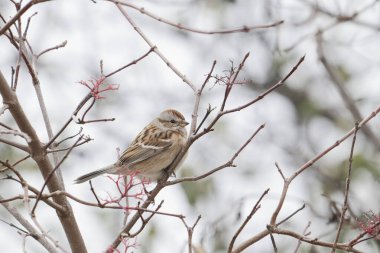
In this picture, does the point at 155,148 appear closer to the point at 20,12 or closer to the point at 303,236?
the point at 303,236

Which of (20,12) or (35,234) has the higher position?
(20,12)

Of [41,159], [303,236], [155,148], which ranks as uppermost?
[155,148]

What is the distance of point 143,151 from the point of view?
264 inches

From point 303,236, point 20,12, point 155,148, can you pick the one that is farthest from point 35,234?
point 155,148

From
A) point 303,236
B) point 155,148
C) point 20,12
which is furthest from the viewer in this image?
point 155,148

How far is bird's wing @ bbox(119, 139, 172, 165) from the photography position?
6.58 m

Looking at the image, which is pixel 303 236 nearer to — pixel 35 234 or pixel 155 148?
pixel 35 234

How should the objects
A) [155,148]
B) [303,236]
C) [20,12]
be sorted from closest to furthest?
[20,12], [303,236], [155,148]

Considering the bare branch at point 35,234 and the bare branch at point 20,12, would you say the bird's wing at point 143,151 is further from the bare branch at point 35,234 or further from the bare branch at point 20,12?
the bare branch at point 20,12

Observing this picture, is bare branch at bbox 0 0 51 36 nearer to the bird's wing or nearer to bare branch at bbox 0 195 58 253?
bare branch at bbox 0 195 58 253

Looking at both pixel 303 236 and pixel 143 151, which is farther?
pixel 143 151

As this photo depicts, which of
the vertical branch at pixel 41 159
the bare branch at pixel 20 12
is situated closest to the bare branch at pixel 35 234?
the vertical branch at pixel 41 159

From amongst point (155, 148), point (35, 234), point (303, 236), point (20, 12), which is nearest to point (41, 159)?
point (35, 234)

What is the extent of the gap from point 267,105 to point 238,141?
45.7 inches
